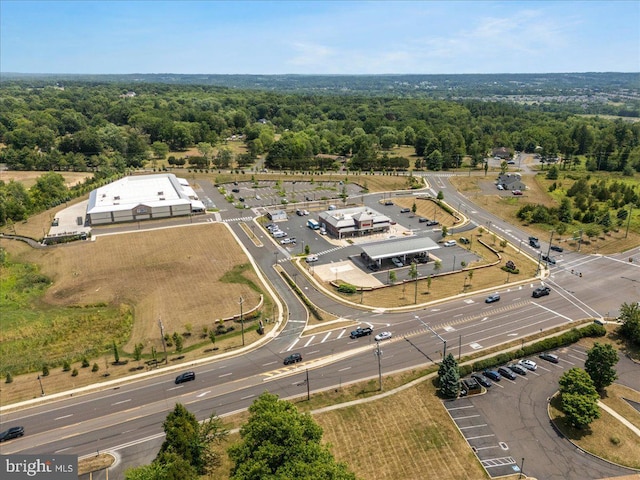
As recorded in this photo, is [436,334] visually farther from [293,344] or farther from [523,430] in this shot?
[293,344]

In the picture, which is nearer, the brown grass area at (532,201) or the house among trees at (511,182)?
the brown grass area at (532,201)

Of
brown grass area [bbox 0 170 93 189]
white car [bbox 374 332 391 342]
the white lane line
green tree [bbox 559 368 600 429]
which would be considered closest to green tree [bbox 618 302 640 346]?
green tree [bbox 559 368 600 429]

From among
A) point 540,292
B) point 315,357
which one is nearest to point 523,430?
point 315,357

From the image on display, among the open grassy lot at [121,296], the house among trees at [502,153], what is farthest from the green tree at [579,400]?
the house among trees at [502,153]

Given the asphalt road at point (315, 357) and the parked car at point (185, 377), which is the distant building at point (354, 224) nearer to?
the asphalt road at point (315, 357)

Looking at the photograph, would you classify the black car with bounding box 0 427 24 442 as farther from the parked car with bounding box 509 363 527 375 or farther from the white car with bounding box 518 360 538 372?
the white car with bounding box 518 360 538 372
